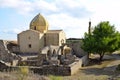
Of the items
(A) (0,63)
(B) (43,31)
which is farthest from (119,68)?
(B) (43,31)

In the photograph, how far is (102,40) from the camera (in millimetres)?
39031

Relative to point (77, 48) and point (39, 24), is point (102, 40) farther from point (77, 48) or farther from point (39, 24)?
point (39, 24)

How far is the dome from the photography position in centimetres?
5012

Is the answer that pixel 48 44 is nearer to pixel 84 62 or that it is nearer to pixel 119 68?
pixel 84 62

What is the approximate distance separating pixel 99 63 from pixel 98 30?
4.76 meters

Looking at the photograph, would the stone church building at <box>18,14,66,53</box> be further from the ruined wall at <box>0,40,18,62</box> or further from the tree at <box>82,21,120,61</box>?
the tree at <box>82,21,120,61</box>

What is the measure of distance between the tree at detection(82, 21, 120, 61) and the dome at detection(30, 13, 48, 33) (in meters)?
11.1

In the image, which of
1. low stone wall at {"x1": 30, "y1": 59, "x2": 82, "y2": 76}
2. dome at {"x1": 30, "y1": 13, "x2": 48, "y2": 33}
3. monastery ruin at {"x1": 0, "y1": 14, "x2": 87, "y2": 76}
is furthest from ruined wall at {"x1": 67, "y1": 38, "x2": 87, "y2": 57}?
low stone wall at {"x1": 30, "y1": 59, "x2": 82, "y2": 76}

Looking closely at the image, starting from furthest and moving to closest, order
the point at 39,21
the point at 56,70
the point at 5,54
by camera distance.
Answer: the point at 39,21 < the point at 5,54 < the point at 56,70

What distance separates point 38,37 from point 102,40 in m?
12.8

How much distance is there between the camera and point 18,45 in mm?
49000

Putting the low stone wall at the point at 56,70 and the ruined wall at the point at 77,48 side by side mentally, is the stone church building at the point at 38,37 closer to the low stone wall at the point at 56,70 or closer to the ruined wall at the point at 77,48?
the ruined wall at the point at 77,48

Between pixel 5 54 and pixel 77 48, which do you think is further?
pixel 77 48

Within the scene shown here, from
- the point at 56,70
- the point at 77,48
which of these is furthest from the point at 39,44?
the point at 56,70
